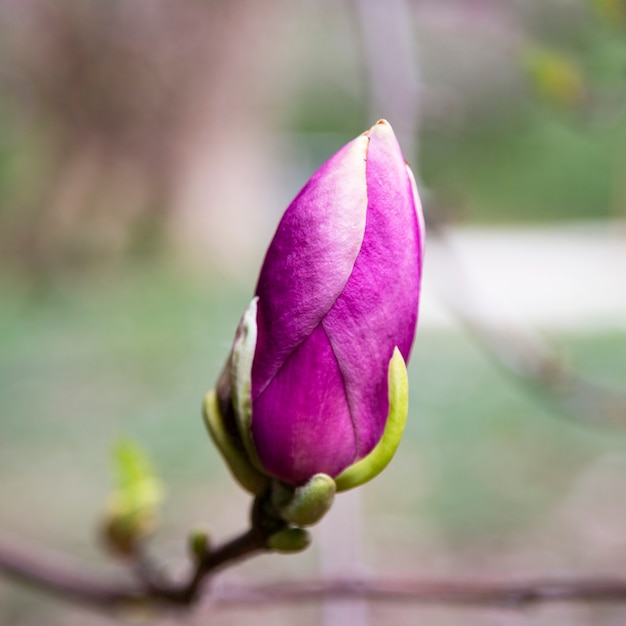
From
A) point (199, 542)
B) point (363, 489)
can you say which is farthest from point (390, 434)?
point (363, 489)

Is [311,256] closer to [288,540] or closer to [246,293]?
[288,540]

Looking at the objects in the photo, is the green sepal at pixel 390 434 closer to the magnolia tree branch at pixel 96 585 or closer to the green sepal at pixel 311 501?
the green sepal at pixel 311 501

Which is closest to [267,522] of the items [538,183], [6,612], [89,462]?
[6,612]

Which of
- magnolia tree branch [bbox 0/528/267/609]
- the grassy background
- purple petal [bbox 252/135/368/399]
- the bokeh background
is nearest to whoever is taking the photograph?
purple petal [bbox 252/135/368/399]

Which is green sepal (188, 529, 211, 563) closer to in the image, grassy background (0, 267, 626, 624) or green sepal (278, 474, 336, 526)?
green sepal (278, 474, 336, 526)

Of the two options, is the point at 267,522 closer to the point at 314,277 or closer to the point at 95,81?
the point at 314,277

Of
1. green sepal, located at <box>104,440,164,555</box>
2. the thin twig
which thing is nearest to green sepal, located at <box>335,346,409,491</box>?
the thin twig

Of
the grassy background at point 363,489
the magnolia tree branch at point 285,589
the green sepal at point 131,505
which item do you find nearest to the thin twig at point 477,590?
the magnolia tree branch at point 285,589
